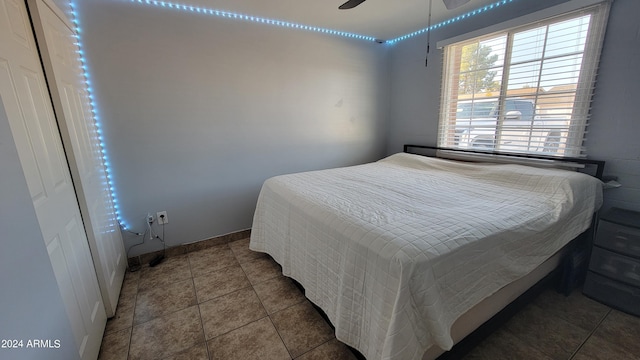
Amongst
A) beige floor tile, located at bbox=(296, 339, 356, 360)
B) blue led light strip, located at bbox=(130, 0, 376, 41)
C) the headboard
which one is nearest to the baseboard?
beige floor tile, located at bbox=(296, 339, 356, 360)

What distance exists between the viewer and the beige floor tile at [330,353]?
1.44m

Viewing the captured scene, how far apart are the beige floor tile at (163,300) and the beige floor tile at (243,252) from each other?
49 cm

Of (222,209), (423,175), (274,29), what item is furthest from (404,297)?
(274,29)

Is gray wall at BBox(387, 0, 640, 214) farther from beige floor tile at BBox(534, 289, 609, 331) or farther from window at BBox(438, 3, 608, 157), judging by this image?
beige floor tile at BBox(534, 289, 609, 331)

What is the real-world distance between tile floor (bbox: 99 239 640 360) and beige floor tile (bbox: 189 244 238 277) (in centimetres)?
15

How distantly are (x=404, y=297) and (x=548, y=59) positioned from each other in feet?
8.14

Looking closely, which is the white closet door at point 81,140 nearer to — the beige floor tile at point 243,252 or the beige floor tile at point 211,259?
the beige floor tile at point 211,259

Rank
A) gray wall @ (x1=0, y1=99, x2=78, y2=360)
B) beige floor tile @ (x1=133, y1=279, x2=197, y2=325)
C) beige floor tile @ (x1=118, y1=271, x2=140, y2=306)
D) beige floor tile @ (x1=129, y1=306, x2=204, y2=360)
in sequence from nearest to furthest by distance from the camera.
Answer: gray wall @ (x1=0, y1=99, x2=78, y2=360)
beige floor tile @ (x1=129, y1=306, x2=204, y2=360)
beige floor tile @ (x1=133, y1=279, x2=197, y2=325)
beige floor tile @ (x1=118, y1=271, x2=140, y2=306)

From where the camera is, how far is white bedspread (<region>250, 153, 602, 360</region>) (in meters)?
1.07

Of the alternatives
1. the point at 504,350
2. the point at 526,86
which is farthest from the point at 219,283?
the point at 526,86

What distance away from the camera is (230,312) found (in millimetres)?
1807

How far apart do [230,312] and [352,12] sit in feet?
9.47

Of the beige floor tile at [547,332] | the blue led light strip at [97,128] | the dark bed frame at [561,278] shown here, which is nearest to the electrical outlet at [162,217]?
the blue led light strip at [97,128]

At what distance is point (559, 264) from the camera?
194 centimetres
